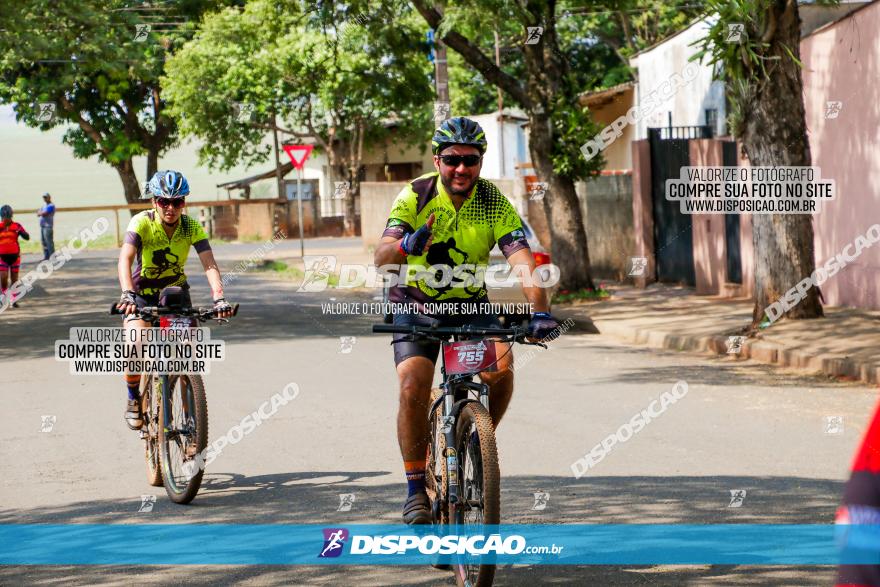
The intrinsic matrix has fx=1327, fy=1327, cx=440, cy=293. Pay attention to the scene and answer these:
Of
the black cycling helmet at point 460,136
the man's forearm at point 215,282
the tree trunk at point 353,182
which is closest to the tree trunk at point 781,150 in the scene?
the man's forearm at point 215,282

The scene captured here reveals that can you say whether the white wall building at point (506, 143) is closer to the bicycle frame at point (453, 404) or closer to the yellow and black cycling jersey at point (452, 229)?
the yellow and black cycling jersey at point (452, 229)

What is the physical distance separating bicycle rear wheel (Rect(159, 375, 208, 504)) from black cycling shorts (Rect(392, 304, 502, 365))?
6.78ft

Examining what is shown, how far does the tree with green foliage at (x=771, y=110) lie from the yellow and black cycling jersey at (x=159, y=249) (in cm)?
735

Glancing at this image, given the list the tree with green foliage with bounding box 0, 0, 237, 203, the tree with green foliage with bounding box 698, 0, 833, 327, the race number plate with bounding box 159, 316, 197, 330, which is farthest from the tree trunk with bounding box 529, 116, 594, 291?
the race number plate with bounding box 159, 316, 197, 330

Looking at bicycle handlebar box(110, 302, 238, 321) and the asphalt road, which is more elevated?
bicycle handlebar box(110, 302, 238, 321)

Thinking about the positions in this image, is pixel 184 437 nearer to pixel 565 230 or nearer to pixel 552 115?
pixel 552 115

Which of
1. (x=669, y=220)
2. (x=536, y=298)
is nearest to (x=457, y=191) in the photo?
(x=536, y=298)

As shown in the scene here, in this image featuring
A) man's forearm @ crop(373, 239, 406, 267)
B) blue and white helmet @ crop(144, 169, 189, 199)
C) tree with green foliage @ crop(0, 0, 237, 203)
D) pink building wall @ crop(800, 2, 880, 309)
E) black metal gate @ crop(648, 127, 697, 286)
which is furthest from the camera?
tree with green foliage @ crop(0, 0, 237, 203)

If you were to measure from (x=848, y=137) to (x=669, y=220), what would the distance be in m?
5.51

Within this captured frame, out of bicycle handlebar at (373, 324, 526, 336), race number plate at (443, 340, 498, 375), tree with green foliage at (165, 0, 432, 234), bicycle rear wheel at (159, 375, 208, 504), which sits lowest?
bicycle rear wheel at (159, 375, 208, 504)

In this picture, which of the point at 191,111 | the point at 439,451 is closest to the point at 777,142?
the point at 439,451

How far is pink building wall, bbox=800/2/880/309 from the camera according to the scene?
15.9 meters

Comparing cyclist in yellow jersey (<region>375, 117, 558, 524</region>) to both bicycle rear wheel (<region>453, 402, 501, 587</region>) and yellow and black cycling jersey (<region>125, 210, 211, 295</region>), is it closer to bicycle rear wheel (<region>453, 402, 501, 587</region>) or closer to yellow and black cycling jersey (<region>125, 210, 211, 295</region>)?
bicycle rear wheel (<region>453, 402, 501, 587</region>)

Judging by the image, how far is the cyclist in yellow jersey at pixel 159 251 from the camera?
318 inches
